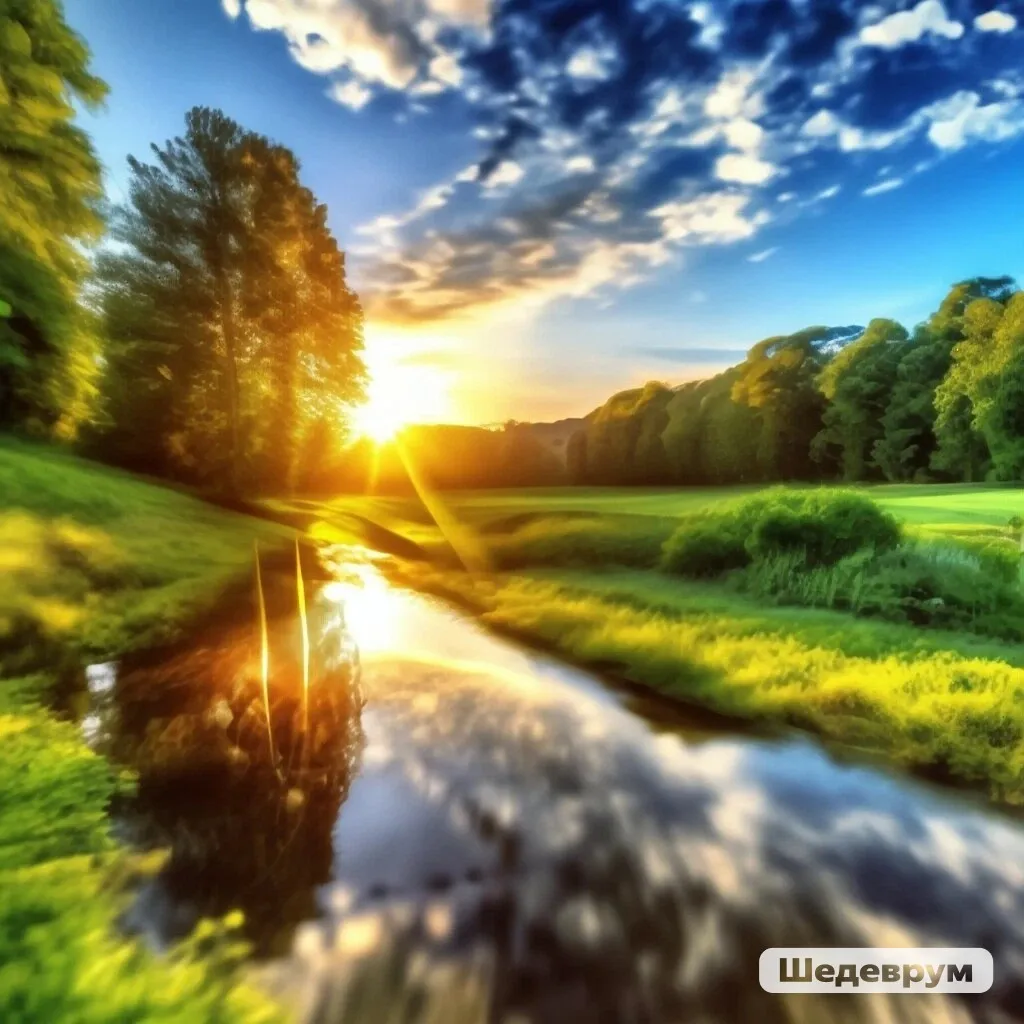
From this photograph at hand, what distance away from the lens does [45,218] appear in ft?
6.91

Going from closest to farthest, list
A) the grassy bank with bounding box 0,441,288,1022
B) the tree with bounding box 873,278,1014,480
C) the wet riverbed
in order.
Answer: the grassy bank with bounding box 0,441,288,1022
the wet riverbed
the tree with bounding box 873,278,1014,480

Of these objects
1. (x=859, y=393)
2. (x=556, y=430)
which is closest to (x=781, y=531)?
(x=859, y=393)

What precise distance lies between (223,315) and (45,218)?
556mm

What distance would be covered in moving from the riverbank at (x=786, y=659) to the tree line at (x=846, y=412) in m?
0.48

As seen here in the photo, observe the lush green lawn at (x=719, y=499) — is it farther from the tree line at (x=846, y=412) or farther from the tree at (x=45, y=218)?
the tree at (x=45, y=218)

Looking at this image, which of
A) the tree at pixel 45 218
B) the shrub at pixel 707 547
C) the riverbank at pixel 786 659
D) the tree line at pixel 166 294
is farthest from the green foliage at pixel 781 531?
the tree at pixel 45 218

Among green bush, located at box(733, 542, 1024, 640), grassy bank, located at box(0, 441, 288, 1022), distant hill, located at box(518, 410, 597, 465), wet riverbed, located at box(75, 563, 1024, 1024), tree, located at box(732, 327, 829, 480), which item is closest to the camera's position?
grassy bank, located at box(0, 441, 288, 1022)

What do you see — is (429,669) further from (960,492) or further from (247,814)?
(960,492)

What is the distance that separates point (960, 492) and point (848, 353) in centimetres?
59

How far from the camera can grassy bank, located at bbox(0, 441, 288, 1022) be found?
1.24 m

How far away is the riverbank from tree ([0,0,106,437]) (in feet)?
4.22

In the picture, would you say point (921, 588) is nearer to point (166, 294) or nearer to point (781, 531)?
point (781, 531)
